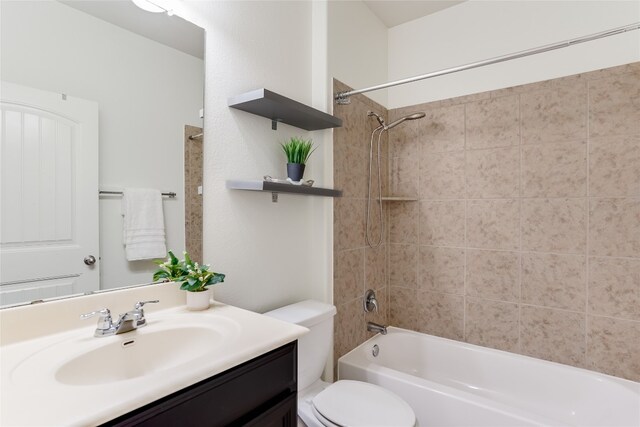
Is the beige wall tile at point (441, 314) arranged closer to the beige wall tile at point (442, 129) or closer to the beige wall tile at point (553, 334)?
the beige wall tile at point (553, 334)

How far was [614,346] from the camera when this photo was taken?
1764 millimetres

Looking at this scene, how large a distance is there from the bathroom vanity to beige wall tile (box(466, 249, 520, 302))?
156 cm

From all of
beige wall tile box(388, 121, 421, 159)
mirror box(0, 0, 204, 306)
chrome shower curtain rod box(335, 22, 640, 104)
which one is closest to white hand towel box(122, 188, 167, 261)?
mirror box(0, 0, 204, 306)

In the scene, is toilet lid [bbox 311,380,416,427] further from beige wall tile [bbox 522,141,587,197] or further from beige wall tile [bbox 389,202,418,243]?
beige wall tile [bbox 522,141,587,197]

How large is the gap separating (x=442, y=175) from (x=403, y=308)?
101cm

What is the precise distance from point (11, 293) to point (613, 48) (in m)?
2.81

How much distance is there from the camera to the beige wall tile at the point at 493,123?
2039 mm

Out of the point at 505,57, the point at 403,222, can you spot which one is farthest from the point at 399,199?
the point at 505,57

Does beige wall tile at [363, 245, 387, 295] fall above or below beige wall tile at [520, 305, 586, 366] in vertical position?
above

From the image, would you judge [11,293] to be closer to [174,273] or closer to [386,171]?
[174,273]

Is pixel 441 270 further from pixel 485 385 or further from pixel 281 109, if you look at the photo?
pixel 281 109

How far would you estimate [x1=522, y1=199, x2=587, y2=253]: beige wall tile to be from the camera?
185cm

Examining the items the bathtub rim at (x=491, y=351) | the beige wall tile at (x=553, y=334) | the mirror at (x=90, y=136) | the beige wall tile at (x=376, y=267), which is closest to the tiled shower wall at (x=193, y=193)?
the mirror at (x=90, y=136)

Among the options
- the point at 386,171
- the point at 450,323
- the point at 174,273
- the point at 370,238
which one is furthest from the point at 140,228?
the point at 450,323
